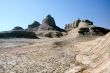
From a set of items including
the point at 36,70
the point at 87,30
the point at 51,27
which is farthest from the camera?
the point at 51,27

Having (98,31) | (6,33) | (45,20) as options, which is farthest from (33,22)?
(98,31)

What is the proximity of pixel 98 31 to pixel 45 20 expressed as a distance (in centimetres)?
4391

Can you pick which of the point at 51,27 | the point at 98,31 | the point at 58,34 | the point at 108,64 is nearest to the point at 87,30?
the point at 98,31

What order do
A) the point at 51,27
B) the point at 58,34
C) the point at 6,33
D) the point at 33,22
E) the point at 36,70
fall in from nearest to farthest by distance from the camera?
the point at 36,70 < the point at 6,33 < the point at 58,34 < the point at 51,27 < the point at 33,22

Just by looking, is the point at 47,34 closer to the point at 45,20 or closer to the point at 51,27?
the point at 51,27

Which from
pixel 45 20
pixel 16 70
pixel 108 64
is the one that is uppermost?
pixel 45 20

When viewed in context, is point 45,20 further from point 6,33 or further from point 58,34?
point 6,33

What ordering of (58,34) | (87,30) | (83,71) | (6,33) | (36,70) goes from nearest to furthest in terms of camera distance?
(83,71), (36,70), (87,30), (6,33), (58,34)

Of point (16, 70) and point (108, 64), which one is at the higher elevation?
point (108, 64)

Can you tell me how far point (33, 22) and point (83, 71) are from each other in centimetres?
10743

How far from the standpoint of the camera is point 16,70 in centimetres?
2297

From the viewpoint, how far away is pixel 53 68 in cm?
2338

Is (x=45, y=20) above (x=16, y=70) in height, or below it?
above

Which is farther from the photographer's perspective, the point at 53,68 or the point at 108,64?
the point at 53,68
